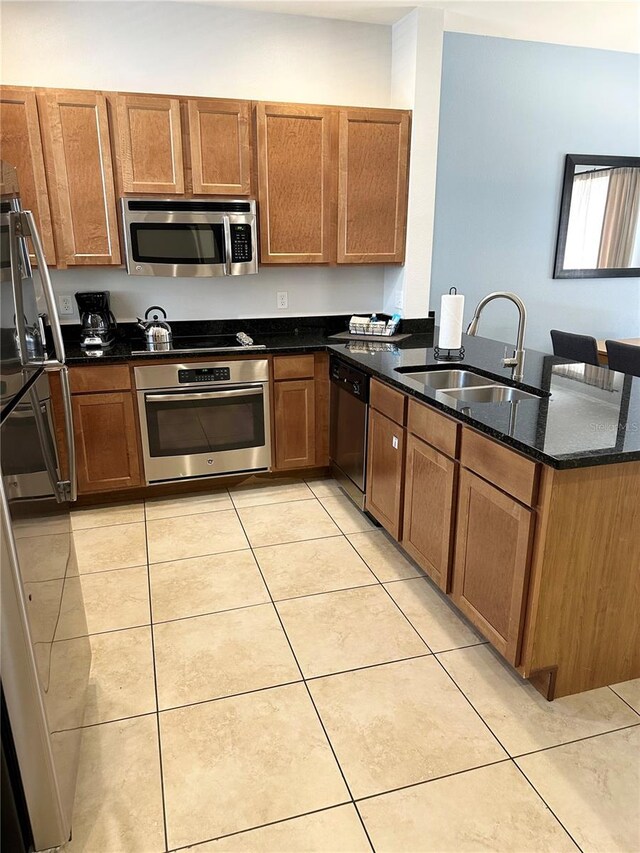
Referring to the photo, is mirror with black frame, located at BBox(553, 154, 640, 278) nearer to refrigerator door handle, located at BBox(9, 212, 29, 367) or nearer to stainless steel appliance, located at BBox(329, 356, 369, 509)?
stainless steel appliance, located at BBox(329, 356, 369, 509)

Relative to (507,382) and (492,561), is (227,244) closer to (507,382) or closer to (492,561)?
(507,382)

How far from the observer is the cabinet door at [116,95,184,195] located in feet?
10.5

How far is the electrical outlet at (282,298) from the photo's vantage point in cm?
403

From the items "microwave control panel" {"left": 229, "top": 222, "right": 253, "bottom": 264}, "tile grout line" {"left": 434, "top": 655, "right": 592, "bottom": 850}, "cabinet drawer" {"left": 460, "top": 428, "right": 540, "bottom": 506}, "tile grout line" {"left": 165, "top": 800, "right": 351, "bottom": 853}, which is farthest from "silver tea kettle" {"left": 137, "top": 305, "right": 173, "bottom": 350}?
"tile grout line" {"left": 165, "top": 800, "right": 351, "bottom": 853}

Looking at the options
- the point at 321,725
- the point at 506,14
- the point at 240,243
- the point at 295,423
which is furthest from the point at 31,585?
the point at 506,14

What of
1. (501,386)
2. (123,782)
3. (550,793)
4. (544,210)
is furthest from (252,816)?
(544,210)

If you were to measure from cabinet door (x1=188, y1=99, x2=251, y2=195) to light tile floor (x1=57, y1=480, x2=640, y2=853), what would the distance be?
211 centimetres

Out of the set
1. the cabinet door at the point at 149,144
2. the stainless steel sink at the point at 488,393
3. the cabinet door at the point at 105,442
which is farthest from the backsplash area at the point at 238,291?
the stainless steel sink at the point at 488,393

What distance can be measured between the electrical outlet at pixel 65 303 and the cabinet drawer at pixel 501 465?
2.62 metres

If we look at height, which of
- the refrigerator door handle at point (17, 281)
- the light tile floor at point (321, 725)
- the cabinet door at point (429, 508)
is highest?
the refrigerator door handle at point (17, 281)

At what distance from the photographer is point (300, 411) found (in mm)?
3727

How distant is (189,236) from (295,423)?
49.9 inches

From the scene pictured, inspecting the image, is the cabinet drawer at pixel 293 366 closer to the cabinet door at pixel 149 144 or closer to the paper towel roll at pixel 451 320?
the paper towel roll at pixel 451 320

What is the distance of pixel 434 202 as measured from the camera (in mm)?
3869
